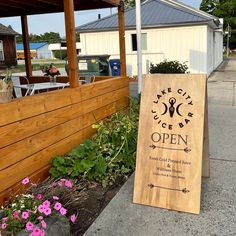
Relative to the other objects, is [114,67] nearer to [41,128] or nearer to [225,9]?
[41,128]

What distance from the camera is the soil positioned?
306cm

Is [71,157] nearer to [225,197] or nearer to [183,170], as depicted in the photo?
[183,170]

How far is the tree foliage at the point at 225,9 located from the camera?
157 ft

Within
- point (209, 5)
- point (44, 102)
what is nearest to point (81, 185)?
point (44, 102)

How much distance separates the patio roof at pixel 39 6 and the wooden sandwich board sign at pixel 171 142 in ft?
9.67

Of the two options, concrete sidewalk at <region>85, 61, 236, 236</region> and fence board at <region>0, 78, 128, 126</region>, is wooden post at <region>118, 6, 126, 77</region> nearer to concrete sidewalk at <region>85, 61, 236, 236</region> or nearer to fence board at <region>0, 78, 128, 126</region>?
fence board at <region>0, 78, 128, 126</region>

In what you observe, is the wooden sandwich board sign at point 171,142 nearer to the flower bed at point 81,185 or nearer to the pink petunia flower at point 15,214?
the flower bed at point 81,185

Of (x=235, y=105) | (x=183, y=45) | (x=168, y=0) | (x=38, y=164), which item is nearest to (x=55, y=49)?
(x=168, y=0)

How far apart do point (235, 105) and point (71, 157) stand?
6117mm

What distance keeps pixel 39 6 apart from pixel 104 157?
3289 millimetres

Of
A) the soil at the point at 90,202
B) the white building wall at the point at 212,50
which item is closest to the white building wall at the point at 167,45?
the white building wall at the point at 212,50

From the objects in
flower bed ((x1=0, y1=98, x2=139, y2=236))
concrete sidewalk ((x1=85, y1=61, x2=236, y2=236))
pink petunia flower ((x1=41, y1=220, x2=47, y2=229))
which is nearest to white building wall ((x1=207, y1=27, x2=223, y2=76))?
flower bed ((x1=0, y1=98, x2=139, y2=236))

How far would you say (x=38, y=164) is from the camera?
147 inches

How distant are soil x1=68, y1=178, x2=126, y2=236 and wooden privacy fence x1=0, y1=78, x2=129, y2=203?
570 mm
